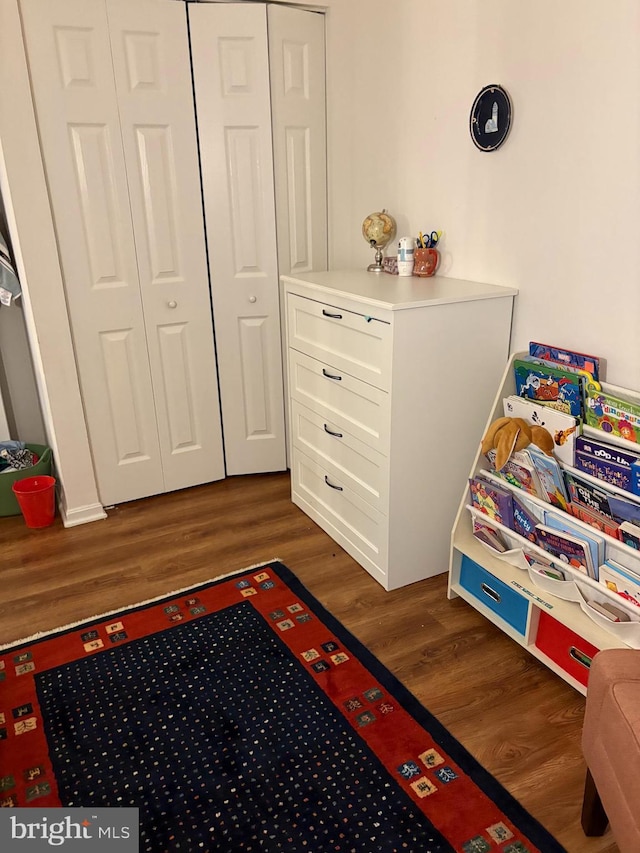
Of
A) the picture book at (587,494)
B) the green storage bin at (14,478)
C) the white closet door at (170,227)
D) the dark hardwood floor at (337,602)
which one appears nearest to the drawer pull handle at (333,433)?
the dark hardwood floor at (337,602)

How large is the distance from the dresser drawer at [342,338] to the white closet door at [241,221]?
15.9 inches

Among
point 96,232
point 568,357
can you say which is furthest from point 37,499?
point 568,357

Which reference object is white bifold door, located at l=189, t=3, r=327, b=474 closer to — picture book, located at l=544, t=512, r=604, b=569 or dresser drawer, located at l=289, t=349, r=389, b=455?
dresser drawer, located at l=289, t=349, r=389, b=455

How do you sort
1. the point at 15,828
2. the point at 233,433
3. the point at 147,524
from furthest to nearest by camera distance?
the point at 233,433 < the point at 147,524 < the point at 15,828

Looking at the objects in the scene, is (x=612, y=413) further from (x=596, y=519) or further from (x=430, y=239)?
(x=430, y=239)

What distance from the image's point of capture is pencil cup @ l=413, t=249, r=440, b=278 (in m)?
2.50

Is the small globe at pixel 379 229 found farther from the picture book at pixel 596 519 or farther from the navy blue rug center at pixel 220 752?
the navy blue rug center at pixel 220 752

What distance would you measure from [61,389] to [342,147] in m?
1.63

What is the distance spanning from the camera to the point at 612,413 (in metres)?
1.80

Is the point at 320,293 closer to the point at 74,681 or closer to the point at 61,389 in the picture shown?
the point at 61,389

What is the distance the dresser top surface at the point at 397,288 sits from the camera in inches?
81.5

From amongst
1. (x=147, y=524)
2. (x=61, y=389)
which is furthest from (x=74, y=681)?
(x=61, y=389)

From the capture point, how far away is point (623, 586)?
66.0 inches

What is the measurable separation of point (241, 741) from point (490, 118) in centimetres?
205
